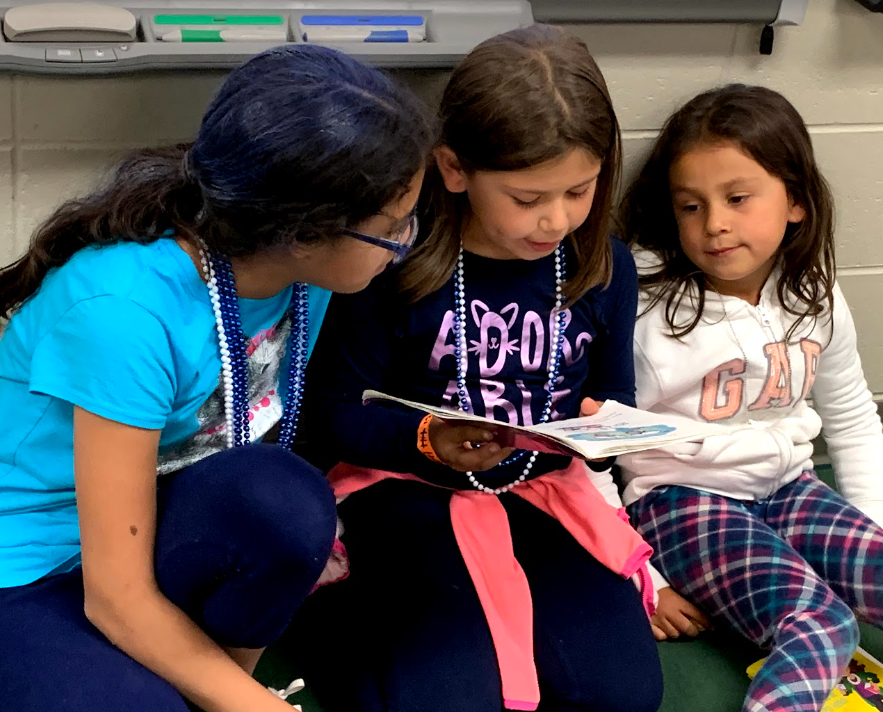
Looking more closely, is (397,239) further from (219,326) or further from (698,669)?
(698,669)

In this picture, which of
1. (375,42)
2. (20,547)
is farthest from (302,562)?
(375,42)

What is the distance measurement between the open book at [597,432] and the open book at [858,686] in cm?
44

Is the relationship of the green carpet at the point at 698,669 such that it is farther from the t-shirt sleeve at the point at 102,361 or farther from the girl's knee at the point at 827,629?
the t-shirt sleeve at the point at 102,361

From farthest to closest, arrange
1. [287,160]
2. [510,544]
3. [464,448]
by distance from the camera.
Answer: [510,544] → [464,448] → [287,160]

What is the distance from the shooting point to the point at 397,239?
0.91 meters

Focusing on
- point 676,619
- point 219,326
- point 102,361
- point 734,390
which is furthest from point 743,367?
point 102,361

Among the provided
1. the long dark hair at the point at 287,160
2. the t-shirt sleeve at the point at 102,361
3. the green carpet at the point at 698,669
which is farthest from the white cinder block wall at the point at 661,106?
the green carpet at the point at 698,669

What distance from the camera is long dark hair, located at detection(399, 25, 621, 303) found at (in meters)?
0.99

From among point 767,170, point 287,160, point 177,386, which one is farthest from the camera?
point 767,170

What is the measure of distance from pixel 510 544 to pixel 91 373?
549mm

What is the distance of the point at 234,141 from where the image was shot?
83cm

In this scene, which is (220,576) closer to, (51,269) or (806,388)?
(51,269)

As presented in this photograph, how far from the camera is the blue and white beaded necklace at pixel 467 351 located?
115 centimetres

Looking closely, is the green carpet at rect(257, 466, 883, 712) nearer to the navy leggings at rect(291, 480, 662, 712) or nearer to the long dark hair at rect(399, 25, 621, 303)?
the navy leggings at rect(291, 480, 662, 712)
